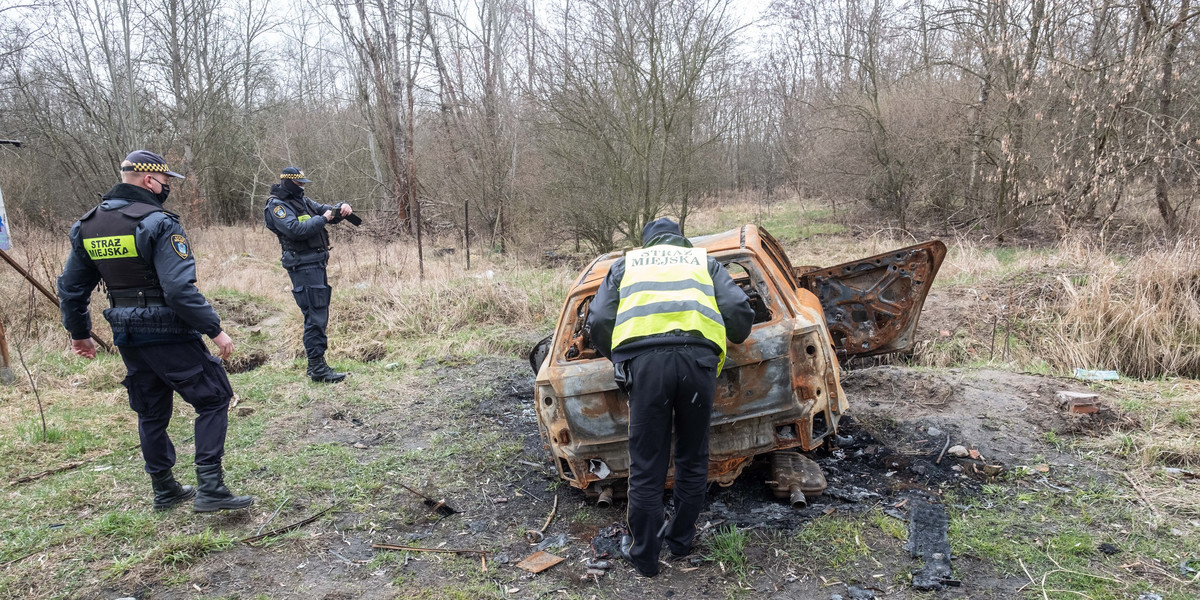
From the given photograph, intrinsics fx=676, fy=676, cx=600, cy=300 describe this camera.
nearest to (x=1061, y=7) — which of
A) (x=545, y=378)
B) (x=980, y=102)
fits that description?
(x=980, y=102)

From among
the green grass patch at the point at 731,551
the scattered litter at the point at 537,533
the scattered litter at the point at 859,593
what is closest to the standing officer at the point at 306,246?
the scattered litter at the point at 537,533

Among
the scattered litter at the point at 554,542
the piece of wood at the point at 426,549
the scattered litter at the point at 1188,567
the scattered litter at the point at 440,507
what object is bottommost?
the scattered litter at the point at 554,542

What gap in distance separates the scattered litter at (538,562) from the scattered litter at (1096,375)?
4719mm

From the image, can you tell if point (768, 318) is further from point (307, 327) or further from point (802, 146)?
point (802, 146)

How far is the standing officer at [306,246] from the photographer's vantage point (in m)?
6.33

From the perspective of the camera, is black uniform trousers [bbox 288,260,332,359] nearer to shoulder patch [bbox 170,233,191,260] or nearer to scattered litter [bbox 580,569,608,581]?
shoulder patch [bbox 170,233,191,260]

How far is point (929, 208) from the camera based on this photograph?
15.8 metres

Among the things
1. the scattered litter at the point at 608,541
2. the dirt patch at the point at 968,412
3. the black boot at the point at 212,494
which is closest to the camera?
the scattered litter at the point at 608,541

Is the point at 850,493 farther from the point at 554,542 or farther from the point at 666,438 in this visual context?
the point at 554,542

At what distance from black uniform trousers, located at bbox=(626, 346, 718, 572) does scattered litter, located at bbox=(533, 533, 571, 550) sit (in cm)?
48

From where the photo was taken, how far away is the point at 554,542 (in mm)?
3662

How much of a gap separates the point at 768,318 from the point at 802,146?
58.9 ft

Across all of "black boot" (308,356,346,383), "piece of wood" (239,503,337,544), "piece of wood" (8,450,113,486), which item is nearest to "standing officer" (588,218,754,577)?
"piece of wood" (239,503,337,544)

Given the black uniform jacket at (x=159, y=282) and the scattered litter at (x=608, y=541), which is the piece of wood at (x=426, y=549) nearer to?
the scattered litter at (x=608, y=541)
